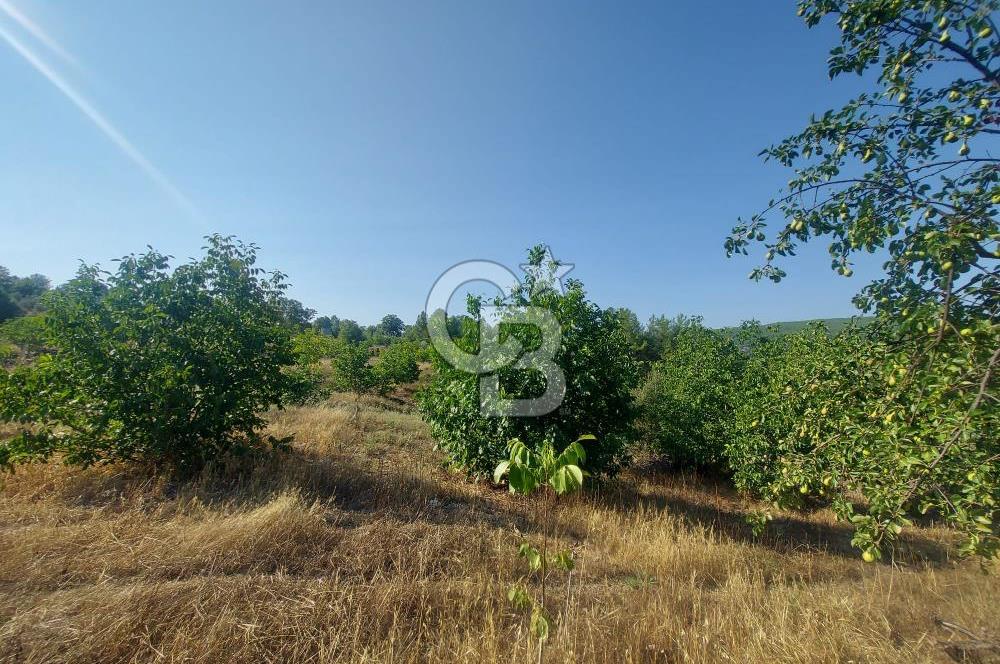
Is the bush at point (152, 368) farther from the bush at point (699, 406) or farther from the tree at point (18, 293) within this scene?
the tree at point (18, 293)

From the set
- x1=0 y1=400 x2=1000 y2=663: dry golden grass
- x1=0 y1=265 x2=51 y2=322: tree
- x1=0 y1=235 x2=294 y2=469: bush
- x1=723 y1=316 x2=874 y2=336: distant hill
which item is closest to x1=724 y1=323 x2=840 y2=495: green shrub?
x1=723 y1=316 x2=874 y2=336: distant hill

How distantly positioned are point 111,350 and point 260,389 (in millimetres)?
1650

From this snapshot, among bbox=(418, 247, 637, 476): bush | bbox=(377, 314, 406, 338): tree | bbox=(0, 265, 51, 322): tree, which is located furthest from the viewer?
bbox=(377, 314, 406, 338): tree

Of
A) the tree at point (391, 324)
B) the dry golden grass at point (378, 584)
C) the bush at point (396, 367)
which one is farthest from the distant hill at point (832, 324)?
the tree at point (391, 324)

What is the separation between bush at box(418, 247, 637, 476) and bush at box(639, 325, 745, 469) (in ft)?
11.1

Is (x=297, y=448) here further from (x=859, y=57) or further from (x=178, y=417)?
(x=859, y=57)

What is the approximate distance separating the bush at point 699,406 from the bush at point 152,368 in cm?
819

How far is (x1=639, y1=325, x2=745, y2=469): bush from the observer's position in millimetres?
9492

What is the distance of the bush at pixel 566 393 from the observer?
5.61 metres

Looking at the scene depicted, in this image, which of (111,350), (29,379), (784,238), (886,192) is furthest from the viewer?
(111,350)

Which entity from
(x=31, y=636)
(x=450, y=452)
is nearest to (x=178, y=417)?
(x=31, y=636)

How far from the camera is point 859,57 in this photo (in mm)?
2826

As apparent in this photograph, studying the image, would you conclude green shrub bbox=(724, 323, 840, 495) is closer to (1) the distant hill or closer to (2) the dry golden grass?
(1) the distant hill

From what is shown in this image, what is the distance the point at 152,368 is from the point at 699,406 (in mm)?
11118
